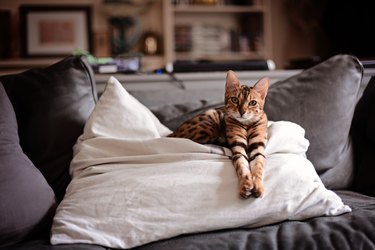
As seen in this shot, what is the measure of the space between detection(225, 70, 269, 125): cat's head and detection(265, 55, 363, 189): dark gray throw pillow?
22 centimetres

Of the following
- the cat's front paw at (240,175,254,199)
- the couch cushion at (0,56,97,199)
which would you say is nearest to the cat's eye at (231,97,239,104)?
the cat's front paw at (240,175,254,199)

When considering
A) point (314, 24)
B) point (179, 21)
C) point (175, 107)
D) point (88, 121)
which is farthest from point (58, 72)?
point (314, 24)

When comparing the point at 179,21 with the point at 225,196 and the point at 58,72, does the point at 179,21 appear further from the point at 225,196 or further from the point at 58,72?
the point at 225,196

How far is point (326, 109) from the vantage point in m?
1.42

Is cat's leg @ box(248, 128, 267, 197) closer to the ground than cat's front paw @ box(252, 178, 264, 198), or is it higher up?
higher up

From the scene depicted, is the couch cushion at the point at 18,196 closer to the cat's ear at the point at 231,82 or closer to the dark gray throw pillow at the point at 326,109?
the cat's ear at the point at 231,82

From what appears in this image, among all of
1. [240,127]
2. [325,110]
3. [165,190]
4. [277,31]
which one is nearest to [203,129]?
[240,127]

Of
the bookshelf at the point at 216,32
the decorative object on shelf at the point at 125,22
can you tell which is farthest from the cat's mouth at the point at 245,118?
the decorative object on shelf at the point at 125,22

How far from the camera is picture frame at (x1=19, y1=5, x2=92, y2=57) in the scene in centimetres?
390

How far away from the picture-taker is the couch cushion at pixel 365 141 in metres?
1.45

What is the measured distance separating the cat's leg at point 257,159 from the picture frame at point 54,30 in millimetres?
3060

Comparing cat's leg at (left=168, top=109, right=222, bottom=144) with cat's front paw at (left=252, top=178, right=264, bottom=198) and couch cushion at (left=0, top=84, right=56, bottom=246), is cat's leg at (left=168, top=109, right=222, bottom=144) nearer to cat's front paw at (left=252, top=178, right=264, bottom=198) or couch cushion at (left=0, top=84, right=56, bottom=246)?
cat's front paw at (left=252, top=178, right=264, bottom=198)

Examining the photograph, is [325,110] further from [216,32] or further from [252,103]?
Result: [216,32]

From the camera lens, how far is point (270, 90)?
1.50 m
